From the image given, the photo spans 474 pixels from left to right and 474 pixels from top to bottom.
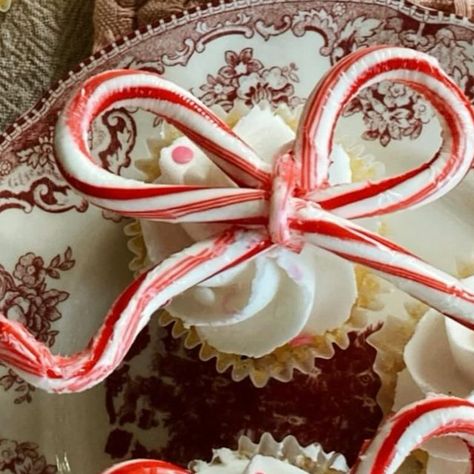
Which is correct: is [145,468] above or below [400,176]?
below

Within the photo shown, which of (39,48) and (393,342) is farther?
(39,48)

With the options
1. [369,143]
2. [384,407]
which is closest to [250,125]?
[369,143]

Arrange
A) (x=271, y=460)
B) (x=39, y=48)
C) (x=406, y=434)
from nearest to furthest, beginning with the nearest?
(x=406, y=434) → (x=271, y=460) → (x=39, y=48)

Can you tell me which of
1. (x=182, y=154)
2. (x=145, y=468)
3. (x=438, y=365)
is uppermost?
(x=182, y=154)

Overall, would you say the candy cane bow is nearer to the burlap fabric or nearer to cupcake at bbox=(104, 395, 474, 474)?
cupcake at bbox=(104, 395, 474, 474)

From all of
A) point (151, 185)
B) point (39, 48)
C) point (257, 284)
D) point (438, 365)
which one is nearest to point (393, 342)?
point (438, 365)

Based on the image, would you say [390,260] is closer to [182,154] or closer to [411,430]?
[411,430]

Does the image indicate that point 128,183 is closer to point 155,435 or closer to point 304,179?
point 304,179

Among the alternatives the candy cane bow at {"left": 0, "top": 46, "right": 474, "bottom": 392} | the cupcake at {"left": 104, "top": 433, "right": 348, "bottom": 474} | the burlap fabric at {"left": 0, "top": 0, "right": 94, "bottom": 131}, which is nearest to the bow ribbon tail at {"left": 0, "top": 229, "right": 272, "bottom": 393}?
the candy cane bow at {"left": 0, "top": 46, "right": 474, "bottom": 392}
